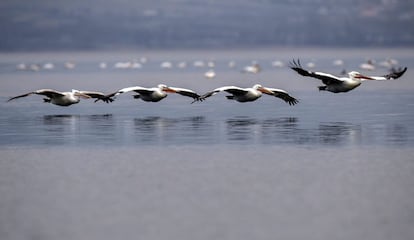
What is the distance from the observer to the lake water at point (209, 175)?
12.5m

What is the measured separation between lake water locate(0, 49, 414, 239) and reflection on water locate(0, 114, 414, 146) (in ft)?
0.10

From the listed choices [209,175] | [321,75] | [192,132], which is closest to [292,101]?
[321,75]

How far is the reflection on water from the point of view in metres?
21.0

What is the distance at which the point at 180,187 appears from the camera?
599 inches

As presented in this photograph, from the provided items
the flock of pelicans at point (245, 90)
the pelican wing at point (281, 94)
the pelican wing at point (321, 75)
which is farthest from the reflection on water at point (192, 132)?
the pelican wing at point (281, 94)

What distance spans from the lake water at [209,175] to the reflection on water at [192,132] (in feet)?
0.10

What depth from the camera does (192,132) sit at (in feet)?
75.4

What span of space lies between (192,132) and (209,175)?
21.9ft

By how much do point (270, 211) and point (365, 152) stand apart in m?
6.02

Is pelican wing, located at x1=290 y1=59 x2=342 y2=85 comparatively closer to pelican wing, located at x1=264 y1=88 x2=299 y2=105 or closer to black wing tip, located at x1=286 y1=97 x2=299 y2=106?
pelican wing, located at x1=264 y1=88 x2=299 y2=105

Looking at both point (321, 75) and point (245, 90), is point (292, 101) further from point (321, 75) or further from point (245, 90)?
point (321, 75)

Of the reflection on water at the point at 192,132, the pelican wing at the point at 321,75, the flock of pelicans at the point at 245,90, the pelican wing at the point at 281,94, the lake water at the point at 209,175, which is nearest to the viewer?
the lake water at the point at 209,175

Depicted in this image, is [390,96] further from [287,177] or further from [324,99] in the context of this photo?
[287,177]

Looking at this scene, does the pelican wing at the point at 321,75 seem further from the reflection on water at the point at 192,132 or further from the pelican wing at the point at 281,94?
the pelican wing at the point at 281,94
